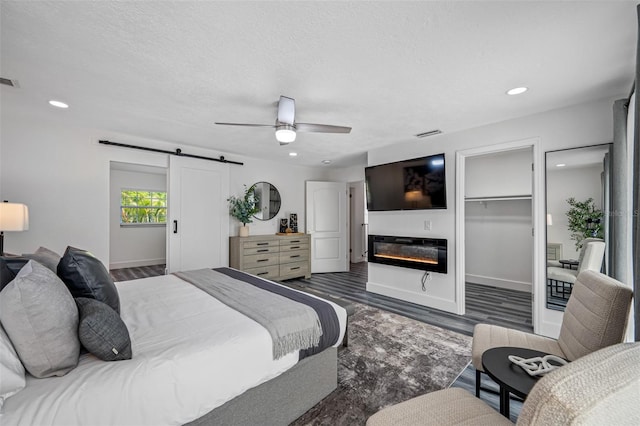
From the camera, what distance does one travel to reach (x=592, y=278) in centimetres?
161

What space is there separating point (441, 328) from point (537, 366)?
1.92 m

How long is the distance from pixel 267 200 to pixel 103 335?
4514mm

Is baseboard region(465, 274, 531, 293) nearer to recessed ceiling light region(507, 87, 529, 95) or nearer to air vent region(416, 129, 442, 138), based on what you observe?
air vent region(416, 129, 442, 138)

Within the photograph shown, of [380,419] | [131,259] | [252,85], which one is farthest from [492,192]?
[131,259]

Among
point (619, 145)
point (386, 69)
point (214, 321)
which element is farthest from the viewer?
point (619, 145)

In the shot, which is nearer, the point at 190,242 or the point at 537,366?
the point at 537,366

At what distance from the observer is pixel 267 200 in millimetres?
5672

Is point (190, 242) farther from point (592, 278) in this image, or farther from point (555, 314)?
point (555, 314)

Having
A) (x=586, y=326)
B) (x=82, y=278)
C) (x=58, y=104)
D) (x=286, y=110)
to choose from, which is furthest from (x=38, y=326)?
(x=58, y=104)

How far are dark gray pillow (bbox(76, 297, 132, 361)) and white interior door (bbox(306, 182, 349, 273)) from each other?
4994 millimetres

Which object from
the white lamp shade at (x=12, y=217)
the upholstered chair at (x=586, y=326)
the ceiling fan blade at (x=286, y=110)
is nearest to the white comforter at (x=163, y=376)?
the upholstered chair at (x=586, y=326)

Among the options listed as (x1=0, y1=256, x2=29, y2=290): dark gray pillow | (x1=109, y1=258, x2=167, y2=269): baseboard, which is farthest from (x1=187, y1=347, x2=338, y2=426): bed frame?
(x1=109, y1=258, x2=167, y2=269): baseboard

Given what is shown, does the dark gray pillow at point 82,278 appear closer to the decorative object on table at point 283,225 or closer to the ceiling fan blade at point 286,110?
the ceiling fan blade at point 286,110

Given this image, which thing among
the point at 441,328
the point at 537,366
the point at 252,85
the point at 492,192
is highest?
the point at 252,85
